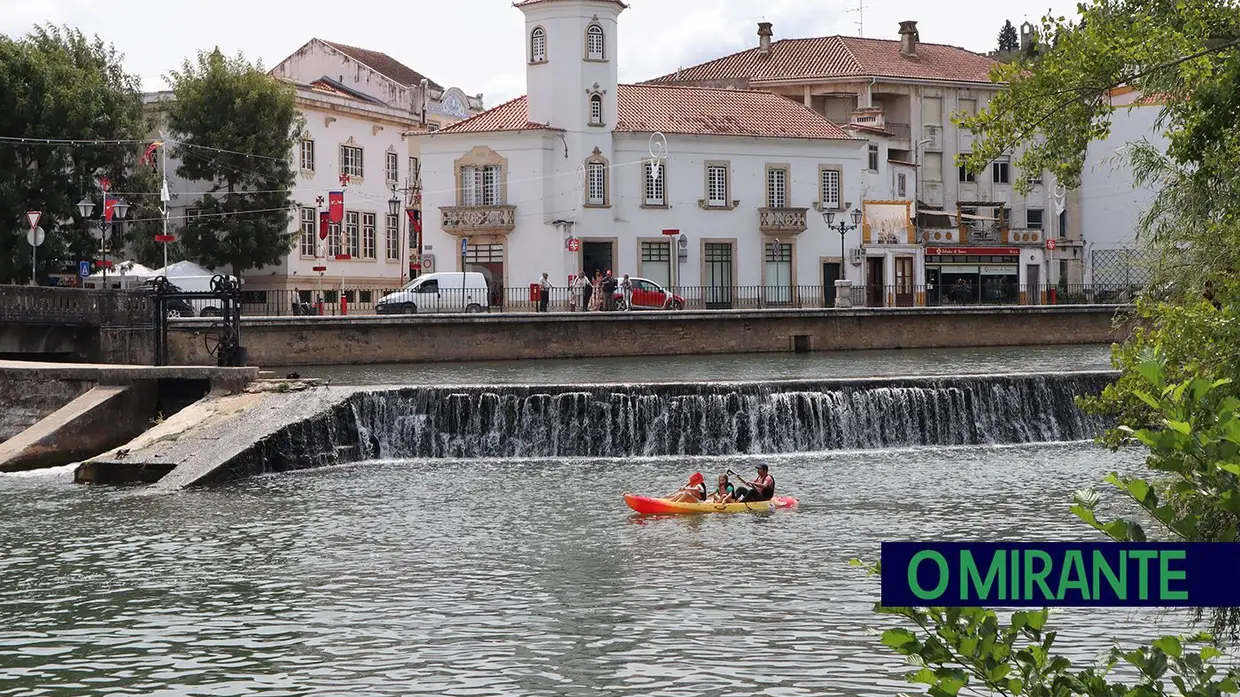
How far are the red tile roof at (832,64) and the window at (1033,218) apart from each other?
6.71 metres

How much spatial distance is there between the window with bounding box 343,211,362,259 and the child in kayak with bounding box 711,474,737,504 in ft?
153

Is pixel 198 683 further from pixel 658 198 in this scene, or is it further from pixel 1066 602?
pixel 658 198

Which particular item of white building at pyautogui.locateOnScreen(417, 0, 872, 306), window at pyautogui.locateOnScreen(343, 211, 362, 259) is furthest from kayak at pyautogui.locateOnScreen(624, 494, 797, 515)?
window at pyautogui.locateOnScreen(343, 211, 362, 259)

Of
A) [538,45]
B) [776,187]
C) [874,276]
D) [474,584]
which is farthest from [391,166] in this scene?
[474,584]

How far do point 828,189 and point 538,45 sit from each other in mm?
13205

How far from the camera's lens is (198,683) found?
12461 mm

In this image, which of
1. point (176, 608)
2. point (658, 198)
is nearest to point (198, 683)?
point (176, 608)

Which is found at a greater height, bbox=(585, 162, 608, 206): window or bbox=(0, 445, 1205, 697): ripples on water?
bbox=(585, 162, 608, 206): window

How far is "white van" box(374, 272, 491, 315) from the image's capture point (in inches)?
2089

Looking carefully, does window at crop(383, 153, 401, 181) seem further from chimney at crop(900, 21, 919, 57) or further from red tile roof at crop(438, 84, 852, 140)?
chimney at crop(900, 21, 919, 57)

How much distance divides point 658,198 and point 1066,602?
193 ft

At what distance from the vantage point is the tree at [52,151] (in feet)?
181

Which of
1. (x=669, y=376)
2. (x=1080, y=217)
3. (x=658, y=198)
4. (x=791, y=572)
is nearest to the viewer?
(x=791, y=572)

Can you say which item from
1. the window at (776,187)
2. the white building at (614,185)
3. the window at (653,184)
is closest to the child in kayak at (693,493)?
the white building at (614,185)
